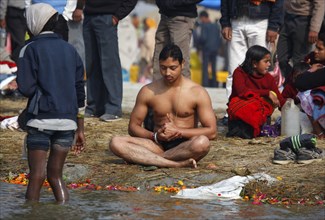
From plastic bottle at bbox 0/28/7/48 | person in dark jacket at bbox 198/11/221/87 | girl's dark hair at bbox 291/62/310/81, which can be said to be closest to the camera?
girl's dark hair at bbox 291/62/310/81

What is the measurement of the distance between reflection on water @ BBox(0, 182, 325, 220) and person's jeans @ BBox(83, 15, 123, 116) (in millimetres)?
4260

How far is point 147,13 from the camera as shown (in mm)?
38375

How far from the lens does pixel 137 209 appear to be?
7797 millimetres

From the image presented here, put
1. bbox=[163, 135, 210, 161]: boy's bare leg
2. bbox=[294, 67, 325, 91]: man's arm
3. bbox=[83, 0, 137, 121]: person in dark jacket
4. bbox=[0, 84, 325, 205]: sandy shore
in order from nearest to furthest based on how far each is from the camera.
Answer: bbox=[0, 84, 325, 205]: sandy shore < bbox=[163, 135, 210, 161]: boy's bare leg < bbox=[294, 67, 325, 91]: man's arm < bbox=[83, 0, 137, 121]: person in dark jacket

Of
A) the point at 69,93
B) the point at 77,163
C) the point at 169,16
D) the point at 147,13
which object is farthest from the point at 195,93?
the point at 147,13

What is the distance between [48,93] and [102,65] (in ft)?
16.6

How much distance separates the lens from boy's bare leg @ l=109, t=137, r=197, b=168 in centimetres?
930

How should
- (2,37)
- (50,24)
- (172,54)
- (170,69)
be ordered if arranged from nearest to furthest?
(50,24)
(172,54)
(170,69)
(2,37)

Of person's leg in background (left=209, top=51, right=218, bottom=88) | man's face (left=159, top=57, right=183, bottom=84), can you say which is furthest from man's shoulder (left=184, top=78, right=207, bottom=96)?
person's leg in background (left=209, top=51, right=218, bottom=88)

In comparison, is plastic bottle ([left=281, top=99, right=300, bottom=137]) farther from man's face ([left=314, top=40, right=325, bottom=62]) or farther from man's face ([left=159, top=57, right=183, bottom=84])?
man's face ([left=159, top=57, right=183, bottom=84])

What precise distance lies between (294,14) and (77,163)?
4.23 metres

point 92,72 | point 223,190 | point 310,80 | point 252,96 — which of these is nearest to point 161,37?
point 92,72

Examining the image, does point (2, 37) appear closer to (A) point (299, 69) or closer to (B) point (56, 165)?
(A) point (299, 69)

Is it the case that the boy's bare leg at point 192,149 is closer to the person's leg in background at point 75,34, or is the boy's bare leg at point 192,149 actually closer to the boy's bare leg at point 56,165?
the boy's bare leg at point 56,165
